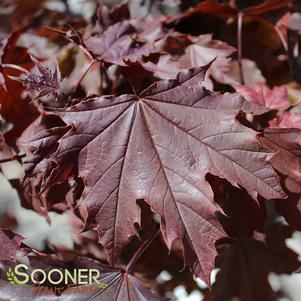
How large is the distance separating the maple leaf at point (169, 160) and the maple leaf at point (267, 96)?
155mm

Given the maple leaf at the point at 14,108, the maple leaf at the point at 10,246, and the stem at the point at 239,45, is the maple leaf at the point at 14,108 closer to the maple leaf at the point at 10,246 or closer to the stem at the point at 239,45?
the maple leaf at the point at 10,246

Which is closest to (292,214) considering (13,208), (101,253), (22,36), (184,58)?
(184,58)

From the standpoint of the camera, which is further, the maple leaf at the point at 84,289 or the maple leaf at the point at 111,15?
the maple leaf at the point at 111,15

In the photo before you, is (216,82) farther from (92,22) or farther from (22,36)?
(22,36)

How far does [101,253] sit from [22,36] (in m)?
0.54

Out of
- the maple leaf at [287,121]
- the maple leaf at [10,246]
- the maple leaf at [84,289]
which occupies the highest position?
the maple leaf at [287,121]

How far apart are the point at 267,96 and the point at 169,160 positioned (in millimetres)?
294

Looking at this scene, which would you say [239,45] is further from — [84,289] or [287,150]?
[84,289]

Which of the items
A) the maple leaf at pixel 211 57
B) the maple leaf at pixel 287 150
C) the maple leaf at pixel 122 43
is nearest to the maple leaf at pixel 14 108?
the maple leaf at pixel 122 43

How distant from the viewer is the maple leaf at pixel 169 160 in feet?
2.75

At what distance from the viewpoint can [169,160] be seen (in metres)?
0.87

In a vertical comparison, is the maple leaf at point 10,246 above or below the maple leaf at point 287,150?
below

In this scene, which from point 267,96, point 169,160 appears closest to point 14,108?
point 169,160

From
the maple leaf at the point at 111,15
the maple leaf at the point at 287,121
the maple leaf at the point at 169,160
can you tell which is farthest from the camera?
the maple leaf at the point at 111,15
